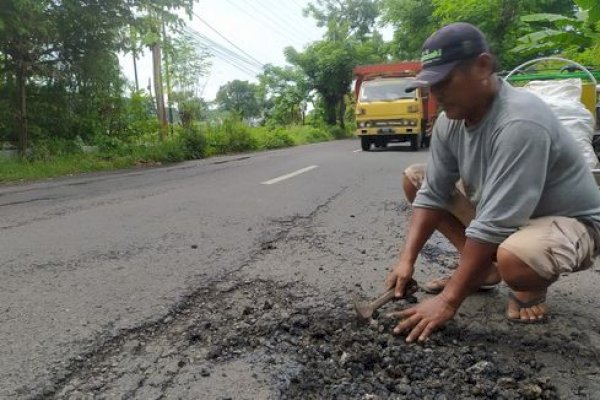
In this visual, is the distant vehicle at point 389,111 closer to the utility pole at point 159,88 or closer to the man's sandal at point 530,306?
the utility pole at point 159,88

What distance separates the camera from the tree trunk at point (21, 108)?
32.8 feet

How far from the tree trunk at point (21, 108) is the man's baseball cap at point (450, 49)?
10173 mm

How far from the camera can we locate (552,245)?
5.98ft

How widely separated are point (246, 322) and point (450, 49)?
134 centimetres

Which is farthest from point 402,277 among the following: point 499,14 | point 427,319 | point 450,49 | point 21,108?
point 499,14

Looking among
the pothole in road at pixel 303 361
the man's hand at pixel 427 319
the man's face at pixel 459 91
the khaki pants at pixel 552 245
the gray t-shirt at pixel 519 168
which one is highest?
the man's face at pixel 459 91

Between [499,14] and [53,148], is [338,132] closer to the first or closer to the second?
[499,14]

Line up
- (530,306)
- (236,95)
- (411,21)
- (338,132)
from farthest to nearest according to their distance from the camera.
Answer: (236,95)
(338,132)
(411,21)
(530,306)

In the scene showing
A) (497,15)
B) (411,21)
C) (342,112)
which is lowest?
(342,112)

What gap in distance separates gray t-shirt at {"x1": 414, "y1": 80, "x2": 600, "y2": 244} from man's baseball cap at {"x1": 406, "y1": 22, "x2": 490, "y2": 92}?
0.23m

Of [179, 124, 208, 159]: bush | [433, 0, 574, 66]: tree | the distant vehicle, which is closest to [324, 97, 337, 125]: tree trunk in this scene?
[433, 0, 574, 66]: tree

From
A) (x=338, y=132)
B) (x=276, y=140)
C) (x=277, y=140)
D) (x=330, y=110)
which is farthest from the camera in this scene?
(x=330, y=110)

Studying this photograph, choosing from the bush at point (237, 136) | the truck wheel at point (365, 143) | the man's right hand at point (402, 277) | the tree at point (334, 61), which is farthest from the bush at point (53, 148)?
the tree at point (334, 61)

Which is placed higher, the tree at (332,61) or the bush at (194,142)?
the tree at (332,61)
